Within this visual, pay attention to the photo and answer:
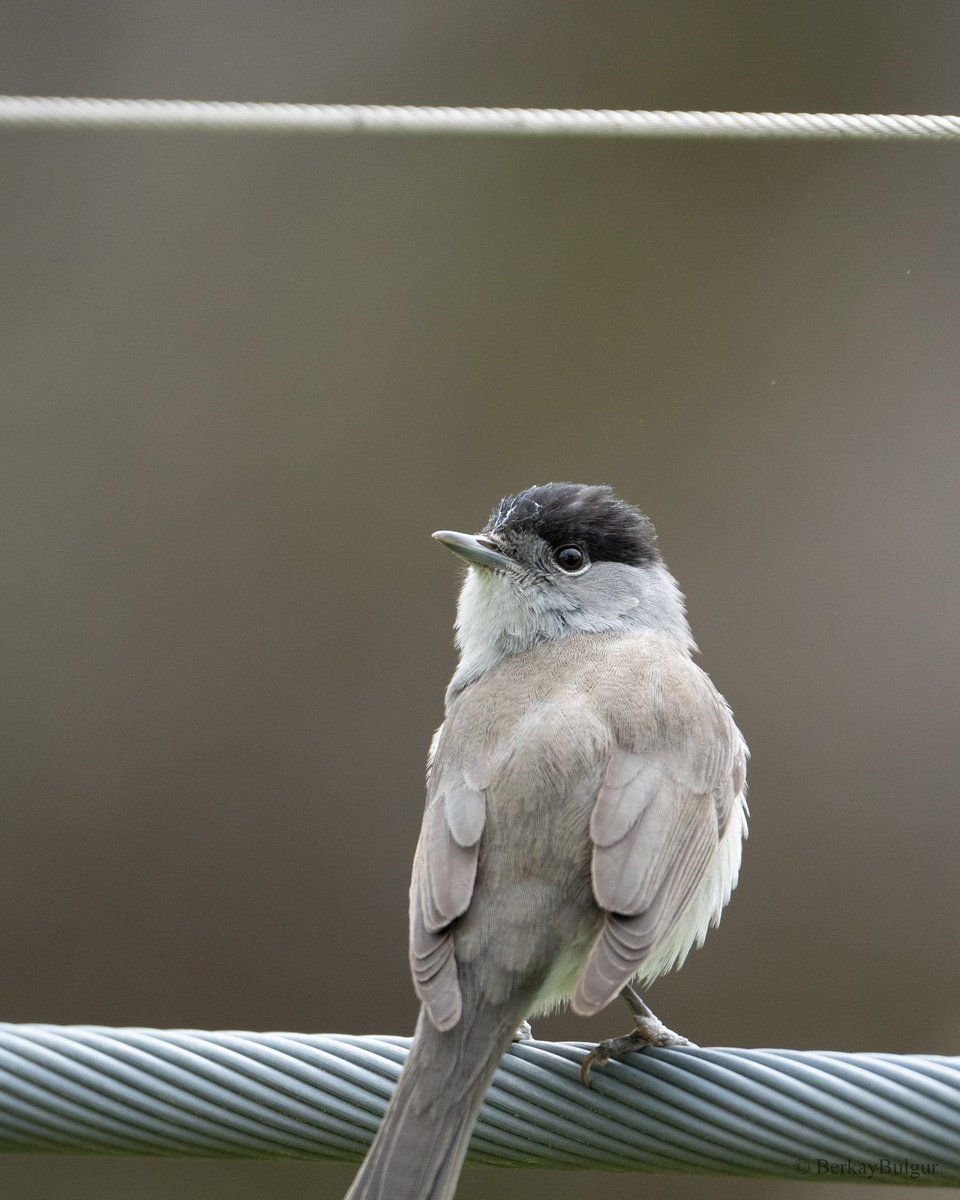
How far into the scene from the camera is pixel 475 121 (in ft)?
13.7

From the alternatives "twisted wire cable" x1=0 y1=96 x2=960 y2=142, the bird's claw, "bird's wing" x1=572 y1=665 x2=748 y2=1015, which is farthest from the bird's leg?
"twisted wire cable" x1=0 y1=96 x2=960 y2=142

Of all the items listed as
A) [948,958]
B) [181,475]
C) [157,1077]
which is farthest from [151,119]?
[948,958]

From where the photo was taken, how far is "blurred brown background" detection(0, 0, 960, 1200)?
27.0 feet

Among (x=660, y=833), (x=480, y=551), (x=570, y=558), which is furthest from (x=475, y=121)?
(x=660, y=833)

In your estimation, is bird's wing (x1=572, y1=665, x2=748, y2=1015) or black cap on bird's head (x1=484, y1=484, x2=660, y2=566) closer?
bird's wing (x1=572, y1=665, x2=748, y2=1015)

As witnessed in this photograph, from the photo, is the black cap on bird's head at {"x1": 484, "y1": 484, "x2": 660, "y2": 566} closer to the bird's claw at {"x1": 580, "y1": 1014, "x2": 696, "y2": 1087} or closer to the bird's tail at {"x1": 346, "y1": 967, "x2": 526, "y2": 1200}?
the bird's claw at {"x1": 580, "y1": 1014, "x2": 696, "y2": 1087}

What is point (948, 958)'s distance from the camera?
324 inches

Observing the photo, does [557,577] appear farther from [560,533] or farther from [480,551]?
[480,551]

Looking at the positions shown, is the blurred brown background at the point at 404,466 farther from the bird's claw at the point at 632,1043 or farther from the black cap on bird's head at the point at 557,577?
the bird's claw at the point at 632,1043

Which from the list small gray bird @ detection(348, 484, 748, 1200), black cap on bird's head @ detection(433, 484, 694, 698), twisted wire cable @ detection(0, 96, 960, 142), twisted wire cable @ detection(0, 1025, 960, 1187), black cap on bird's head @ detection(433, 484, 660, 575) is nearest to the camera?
twisted wire cable @ detection(0, 1025, 960, 1187)

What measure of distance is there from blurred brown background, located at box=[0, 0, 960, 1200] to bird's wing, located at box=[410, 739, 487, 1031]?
477cm

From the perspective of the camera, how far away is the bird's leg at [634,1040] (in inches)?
123

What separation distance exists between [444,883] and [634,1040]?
605 millimetres

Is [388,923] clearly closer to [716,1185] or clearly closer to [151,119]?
[716,1185]
